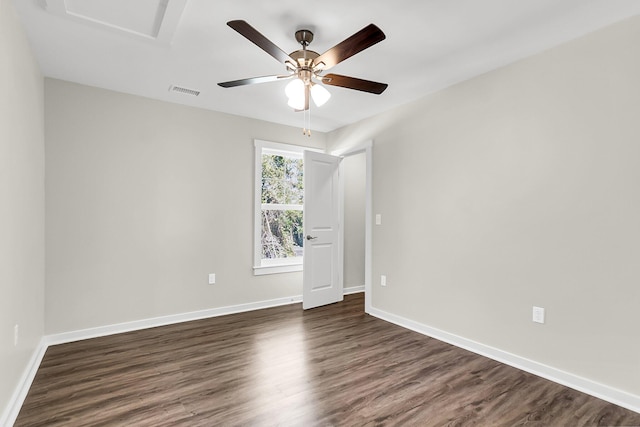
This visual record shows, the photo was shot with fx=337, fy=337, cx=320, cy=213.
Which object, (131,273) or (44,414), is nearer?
(44,414)

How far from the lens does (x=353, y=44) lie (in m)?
1.94

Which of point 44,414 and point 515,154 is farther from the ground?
point 515,154

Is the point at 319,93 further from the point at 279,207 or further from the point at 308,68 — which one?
the point at 279,207

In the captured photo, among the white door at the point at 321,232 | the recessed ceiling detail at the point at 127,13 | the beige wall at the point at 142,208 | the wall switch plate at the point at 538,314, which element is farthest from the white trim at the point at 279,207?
the wall switch plate at the point at 538,314

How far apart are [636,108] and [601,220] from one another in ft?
2.46

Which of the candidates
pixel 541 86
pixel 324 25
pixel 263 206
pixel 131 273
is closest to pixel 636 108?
pixel 541 86

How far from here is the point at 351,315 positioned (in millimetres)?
4152

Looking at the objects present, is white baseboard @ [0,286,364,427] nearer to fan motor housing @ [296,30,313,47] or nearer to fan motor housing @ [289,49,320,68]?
fan motor housing @ [289,49,320,68]

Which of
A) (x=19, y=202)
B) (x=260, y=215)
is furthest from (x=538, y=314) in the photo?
(x=19, y=202)

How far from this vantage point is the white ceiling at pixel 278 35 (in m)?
2.10

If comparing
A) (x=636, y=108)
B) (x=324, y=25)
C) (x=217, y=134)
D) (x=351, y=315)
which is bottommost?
(x=351, y=315)

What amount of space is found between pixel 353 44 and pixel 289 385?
230 cm

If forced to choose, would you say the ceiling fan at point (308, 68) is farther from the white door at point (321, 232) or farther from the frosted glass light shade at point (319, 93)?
the white door at point (321, 232)

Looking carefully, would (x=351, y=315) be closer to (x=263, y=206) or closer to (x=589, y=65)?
(x=263, y=206)
